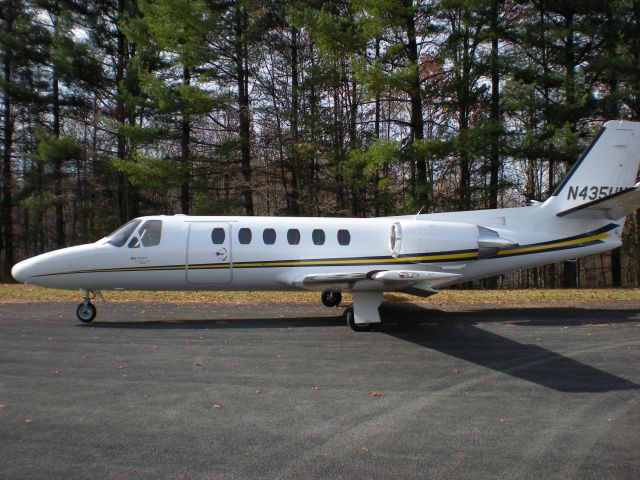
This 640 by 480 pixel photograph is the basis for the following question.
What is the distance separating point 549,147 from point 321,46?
1113 centimetres

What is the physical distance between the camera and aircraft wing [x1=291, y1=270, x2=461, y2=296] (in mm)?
10086

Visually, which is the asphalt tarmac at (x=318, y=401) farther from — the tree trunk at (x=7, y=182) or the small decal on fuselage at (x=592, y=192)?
the tree trunk at (x=7, y=182)

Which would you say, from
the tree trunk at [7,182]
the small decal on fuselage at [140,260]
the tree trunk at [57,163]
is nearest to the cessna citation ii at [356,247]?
the small decal on fuselage at [140,260]

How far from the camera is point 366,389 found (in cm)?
693

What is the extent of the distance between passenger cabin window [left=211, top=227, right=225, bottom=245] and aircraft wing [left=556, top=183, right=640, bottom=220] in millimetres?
8571

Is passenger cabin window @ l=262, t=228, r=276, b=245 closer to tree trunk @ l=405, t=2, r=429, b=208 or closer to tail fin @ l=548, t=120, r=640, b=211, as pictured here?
tail fin @ l=548, t=120, r=640, b=211

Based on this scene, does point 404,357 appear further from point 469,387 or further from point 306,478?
point 306,478

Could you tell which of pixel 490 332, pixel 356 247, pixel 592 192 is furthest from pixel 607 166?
pixel 356 247

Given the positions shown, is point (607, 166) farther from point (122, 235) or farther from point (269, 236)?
point (122, 235)

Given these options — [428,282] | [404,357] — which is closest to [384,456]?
[404,357]

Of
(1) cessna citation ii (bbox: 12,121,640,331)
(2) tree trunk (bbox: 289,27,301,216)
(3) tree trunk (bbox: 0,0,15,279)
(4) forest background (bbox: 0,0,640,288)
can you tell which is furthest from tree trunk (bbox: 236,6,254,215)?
(1) cessna citation ii (bbox: 12,121,640,331)

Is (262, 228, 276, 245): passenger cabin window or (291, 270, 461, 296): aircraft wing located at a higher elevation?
(262, 228, 276, 245): passenger cabin window

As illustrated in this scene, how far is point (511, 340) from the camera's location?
398 inches

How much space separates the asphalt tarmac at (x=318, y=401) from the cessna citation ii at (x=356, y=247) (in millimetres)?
1049
